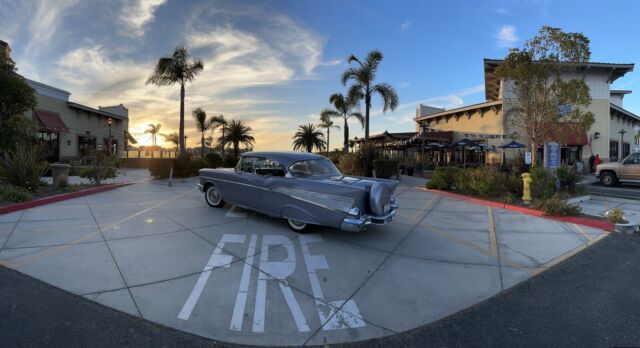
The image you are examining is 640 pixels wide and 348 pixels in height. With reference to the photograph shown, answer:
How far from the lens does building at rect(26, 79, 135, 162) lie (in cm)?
2253

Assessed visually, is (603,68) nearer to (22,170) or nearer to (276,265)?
(276,265)

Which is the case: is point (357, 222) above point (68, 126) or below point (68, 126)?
below

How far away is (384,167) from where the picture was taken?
15328mm

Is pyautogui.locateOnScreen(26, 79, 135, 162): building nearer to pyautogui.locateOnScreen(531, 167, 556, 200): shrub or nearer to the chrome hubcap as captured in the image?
the chrome hubcap

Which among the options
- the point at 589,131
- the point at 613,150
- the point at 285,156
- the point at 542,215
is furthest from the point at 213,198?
the point at 613,150

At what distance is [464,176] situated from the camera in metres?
11.1

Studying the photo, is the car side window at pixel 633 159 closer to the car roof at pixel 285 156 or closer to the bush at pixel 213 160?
the car roof at pixel 285 156

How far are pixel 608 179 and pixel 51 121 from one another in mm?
34662

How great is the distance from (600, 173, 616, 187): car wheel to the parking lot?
39.0 ft

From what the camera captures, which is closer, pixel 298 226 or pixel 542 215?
pixel 298 226

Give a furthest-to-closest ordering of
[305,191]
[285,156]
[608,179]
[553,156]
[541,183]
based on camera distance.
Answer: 1. [608,179]
2. [553,156]
3. [541,183]
4. [285,156]
5. [305,191]

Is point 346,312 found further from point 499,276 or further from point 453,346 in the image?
point 499,276

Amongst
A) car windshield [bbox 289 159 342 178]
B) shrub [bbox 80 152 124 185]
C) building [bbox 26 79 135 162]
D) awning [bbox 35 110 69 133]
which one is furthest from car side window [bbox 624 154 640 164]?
awning [bbox 35 110 69 133]

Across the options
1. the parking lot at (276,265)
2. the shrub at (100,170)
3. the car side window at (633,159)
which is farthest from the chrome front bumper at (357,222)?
the car side window at (633,159)
